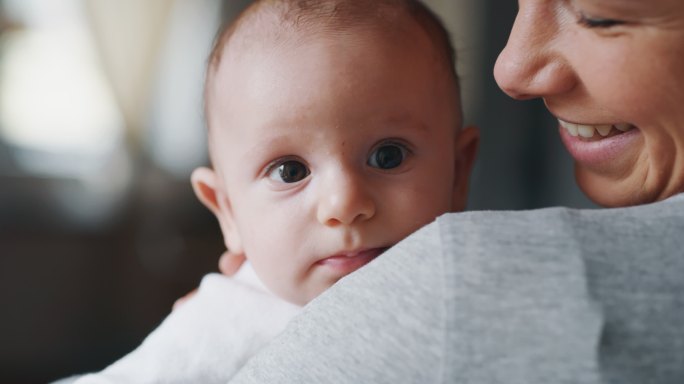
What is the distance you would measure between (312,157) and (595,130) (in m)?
0.33

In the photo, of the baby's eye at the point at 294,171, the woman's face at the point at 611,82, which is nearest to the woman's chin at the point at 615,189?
the woman's face at the point at 611,82

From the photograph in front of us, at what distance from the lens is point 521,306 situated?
667mm

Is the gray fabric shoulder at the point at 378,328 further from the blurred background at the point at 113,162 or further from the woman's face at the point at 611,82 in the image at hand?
the blurred background at the point at 113,162

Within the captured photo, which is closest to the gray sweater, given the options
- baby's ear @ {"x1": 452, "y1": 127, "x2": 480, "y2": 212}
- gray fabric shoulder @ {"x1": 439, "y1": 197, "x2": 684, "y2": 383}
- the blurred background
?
gray fabric shoulder @ {"x1": 439, "y1": 197, "x2": 684, "y2": 383}

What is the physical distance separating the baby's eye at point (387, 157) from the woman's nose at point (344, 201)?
42 mm

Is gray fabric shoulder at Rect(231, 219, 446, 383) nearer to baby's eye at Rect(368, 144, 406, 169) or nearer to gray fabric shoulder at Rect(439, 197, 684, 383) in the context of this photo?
gray fabric shoulder at Rect(439, 197, 684, 383)

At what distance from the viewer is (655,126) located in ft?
2.89

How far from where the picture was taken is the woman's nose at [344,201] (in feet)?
3.11

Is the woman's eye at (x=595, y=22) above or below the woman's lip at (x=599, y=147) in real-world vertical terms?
above

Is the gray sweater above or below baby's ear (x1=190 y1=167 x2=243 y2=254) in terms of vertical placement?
above

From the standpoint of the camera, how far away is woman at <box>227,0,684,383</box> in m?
0.66

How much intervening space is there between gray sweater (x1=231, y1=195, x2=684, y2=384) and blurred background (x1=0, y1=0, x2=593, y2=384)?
253 cm

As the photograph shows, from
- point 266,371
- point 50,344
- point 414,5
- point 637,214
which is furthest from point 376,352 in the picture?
point 50,344

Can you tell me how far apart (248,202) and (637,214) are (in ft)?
1.70
